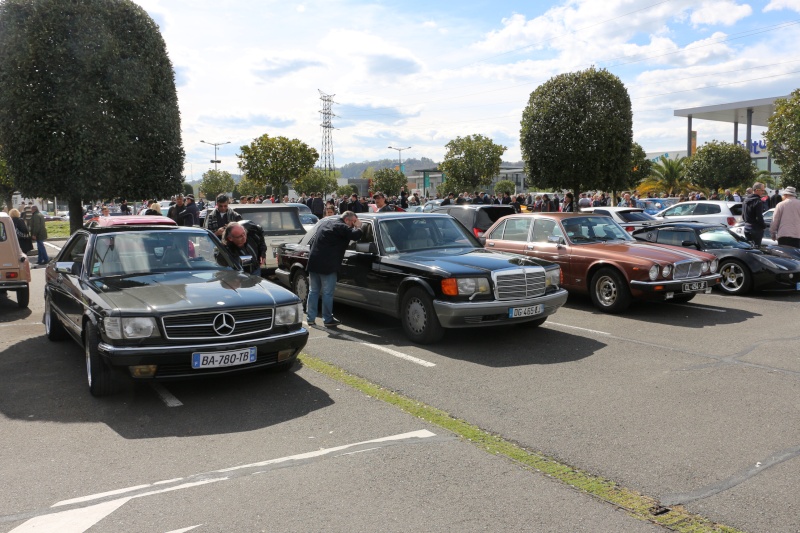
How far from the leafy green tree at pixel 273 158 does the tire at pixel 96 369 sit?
47503mm

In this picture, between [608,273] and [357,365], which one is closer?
[357,365]

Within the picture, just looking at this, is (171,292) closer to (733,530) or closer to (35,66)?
(733,530)

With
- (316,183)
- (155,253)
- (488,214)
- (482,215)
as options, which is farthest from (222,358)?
(316,183)

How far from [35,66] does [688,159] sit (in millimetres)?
44239

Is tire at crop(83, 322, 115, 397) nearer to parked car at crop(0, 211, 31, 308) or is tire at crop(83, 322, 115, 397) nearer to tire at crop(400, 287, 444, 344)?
tire at crop(400, 287, 444, 344)

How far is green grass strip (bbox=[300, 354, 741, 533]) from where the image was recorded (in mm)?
3514

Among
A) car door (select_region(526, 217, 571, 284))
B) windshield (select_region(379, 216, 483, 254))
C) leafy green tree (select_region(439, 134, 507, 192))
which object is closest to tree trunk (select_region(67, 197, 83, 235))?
windshield (select_region(379, 216, 483, 254))

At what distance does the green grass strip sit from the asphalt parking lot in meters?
0.10

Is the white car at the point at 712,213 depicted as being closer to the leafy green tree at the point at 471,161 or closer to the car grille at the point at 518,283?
the car grille at the point at 518,283

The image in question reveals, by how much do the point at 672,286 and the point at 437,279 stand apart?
4041mm

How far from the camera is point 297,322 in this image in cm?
618

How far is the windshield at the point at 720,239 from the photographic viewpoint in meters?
12.1

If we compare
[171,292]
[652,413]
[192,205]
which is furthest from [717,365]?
[192,205]

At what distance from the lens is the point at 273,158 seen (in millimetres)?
52156
